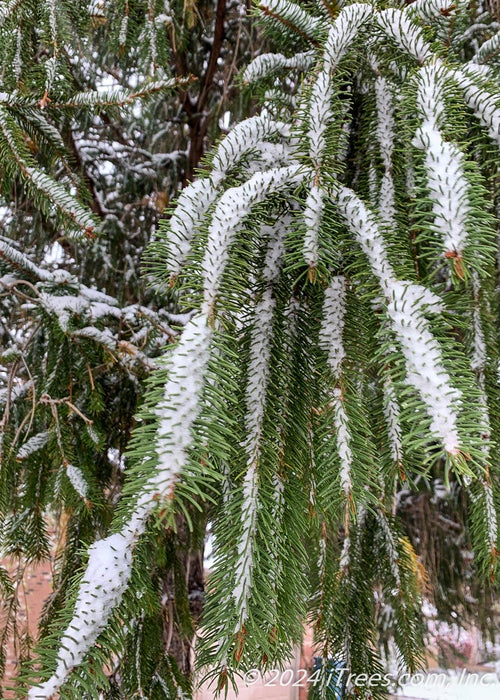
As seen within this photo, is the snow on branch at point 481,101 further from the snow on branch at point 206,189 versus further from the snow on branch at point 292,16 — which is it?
the snow on branch at point 292,16

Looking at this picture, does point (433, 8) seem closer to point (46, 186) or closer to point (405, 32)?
point (405, 32)

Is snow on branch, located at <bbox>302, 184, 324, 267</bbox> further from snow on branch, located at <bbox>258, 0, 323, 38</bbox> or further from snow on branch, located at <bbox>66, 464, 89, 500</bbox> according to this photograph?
snow on branch, located at <bbox>66, 464, 89, 500</bbox>

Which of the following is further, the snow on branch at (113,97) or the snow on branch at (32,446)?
the snow on branch at (32,446)

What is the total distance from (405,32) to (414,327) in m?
0.33

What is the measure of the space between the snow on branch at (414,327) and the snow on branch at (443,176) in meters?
0.05

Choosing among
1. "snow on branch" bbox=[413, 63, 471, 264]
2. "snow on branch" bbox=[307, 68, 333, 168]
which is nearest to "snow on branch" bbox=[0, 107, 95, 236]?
"snow on branch" bbox=[307, 68, 333, 168]

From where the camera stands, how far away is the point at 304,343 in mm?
525

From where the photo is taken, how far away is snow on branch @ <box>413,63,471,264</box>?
34 centimetres

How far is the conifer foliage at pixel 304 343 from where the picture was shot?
0.34 metres

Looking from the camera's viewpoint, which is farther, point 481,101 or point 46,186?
point 46,186

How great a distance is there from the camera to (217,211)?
0.41 metres

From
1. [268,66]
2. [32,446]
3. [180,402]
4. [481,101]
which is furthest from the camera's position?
[32,446]

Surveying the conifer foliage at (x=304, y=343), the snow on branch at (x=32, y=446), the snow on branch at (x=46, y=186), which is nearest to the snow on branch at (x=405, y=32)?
the conifer foliage at (x=304, y=343)

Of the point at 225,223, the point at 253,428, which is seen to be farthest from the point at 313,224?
the point at 253,428
